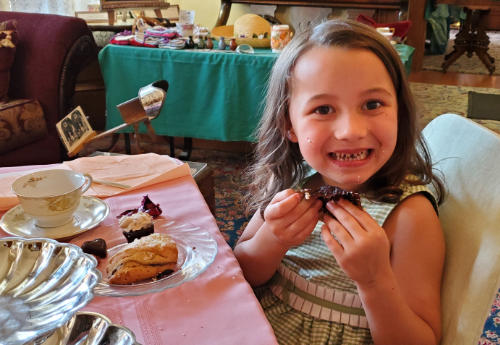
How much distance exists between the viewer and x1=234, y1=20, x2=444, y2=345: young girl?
78 centimetres

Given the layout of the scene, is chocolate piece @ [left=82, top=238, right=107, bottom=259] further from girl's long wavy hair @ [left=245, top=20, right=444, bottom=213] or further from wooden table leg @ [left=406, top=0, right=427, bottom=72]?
wooden table leg @ [left=406, top=0, right=427, bottom=72]

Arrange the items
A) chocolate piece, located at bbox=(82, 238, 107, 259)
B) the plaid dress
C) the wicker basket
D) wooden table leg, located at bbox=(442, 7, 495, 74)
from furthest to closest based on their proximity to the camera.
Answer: wooden table leg, located at bbox=(442, 7, 495, 74) < the wicker basket < the plaid dress < chocolate piece, located at bbox=(82, 238, 107, 259)

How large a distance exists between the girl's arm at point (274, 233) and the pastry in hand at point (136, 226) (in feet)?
0.70

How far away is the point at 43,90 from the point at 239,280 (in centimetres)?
247

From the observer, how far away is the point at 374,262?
2.42ft

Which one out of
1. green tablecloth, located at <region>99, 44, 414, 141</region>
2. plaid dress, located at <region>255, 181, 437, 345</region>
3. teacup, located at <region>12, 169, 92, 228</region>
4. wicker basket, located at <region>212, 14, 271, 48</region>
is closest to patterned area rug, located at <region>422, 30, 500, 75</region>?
green tablecloth, located at <region>99, 44, 414, 141</region>

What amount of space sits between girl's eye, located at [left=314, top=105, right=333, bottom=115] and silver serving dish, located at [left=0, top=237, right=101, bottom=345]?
0.45m

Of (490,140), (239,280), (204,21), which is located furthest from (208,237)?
(204,21)

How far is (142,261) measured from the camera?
0.75m

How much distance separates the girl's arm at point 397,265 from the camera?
73 cm

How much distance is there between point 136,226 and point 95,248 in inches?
3.3

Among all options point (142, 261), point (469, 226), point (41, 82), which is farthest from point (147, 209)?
point (41, 82)

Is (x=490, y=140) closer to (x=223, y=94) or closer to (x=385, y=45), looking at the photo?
(x=385, y=45)

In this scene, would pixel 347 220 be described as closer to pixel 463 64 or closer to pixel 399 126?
pixel 399 126
